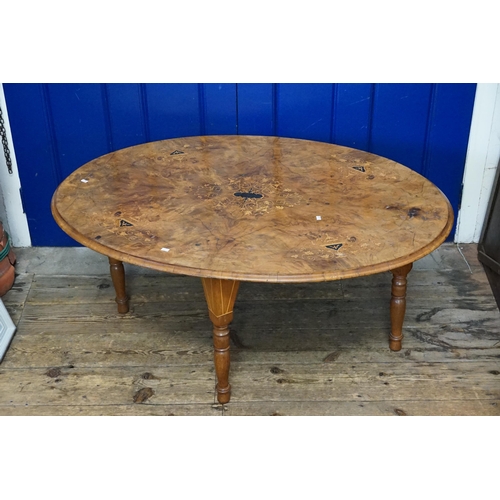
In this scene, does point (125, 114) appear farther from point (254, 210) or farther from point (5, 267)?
point (254, 210)

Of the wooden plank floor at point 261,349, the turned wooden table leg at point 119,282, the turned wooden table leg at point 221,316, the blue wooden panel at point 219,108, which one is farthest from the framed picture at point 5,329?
the blue wooden panel at point 219,108

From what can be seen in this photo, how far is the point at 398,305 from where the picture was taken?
9.00ft

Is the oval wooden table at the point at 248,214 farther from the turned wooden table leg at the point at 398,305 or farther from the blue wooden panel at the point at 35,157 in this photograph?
the blue wooden panel at the point at 35,157

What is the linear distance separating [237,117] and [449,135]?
3.60ft

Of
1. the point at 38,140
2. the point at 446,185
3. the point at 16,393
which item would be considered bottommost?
the point at 16,393

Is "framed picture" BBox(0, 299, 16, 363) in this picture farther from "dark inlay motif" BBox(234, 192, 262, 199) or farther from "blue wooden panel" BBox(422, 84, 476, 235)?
"blue wooden panel" BBox(422, 84, 476, 235)

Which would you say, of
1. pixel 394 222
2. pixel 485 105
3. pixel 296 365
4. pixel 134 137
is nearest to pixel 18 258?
pixel 134 137

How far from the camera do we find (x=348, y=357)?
111 inches

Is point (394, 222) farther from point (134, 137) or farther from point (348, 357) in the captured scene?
point (134, 137)

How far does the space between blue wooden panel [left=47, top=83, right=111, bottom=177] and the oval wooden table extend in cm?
48

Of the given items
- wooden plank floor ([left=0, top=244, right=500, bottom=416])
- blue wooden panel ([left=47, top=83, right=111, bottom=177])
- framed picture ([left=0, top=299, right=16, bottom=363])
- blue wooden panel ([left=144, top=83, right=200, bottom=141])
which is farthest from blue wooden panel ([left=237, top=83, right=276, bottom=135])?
framed picture ([left=0, top=299, right=16, bottom=363])

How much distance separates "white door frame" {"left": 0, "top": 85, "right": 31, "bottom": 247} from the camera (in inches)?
134

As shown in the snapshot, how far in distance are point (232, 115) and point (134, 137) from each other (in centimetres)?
52

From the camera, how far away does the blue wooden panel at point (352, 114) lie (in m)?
3.27
